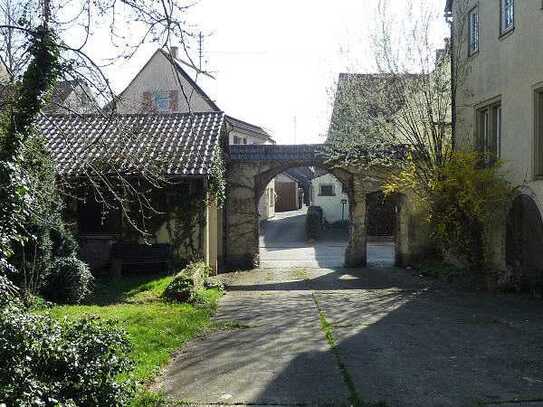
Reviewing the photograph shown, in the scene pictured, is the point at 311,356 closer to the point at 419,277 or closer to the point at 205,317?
the point at 205,317

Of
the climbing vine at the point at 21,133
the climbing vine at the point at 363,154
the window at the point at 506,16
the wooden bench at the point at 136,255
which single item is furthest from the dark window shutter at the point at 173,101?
the climbing vine at the point at 21,133

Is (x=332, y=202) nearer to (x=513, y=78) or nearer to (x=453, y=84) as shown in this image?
(x=453, y=84)

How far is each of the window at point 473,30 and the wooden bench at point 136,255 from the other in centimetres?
1040

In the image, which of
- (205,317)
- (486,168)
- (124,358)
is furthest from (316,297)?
(124,358)

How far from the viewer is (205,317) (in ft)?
36.7

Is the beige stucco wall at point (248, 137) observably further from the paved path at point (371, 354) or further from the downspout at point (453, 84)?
the paved path at point (371, 354)

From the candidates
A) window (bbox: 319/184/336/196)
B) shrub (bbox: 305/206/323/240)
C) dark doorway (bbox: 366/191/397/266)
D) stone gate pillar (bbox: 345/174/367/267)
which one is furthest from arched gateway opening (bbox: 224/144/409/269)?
window (bbox: 319/184/336/196)

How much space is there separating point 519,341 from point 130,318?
20.9ft

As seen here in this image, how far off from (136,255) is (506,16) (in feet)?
38.3

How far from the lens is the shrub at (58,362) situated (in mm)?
4402

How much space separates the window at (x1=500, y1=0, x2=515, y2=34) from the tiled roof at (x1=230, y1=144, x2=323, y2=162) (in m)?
7.84

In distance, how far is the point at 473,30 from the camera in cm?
1719

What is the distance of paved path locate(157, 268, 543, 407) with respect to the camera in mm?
6191

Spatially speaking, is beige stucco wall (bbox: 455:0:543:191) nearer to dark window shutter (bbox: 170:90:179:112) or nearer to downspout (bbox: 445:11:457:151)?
downspout (bbox: 445:11:457:151)
